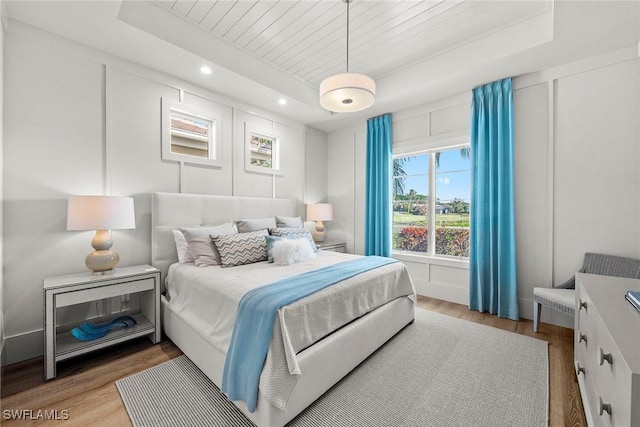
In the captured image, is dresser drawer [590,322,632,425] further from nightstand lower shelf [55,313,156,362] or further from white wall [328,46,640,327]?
nightstand lower shelf [55,313,156,362]

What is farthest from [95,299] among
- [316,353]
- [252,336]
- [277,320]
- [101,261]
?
[316,353]

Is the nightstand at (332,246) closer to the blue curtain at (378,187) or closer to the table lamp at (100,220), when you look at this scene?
the blue curtain at (378,187)

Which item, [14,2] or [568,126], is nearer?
[14,2]

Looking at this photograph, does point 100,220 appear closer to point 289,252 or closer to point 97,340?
point 97,340

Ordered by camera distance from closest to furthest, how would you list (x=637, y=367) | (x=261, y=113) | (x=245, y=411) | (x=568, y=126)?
(x=637, y=367) → (x=245, y=411) → (x=568, y=126) → (x=261, y=113)

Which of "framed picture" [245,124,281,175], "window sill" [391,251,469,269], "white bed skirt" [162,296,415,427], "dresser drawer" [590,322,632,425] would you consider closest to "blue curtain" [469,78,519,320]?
"window sill" [391,251,469,269]

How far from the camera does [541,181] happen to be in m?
2.95

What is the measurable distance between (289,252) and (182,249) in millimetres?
1097

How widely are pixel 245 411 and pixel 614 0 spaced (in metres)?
3.71

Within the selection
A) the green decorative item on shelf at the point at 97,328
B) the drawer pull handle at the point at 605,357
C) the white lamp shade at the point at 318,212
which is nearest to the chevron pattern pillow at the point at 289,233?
the white lamp shade at the point at 318,212

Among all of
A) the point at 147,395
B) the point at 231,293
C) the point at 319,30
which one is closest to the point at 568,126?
the point at 319,30

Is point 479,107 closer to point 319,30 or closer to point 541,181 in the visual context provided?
point 541,181

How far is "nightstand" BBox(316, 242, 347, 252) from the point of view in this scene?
166 inches

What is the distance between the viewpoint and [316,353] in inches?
65.7
